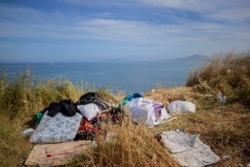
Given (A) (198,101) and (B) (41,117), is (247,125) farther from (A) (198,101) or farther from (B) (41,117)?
(B) (41,117)

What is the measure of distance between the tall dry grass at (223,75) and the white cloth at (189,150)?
255 cm

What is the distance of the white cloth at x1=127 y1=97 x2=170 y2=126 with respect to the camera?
Result: 16.0ft

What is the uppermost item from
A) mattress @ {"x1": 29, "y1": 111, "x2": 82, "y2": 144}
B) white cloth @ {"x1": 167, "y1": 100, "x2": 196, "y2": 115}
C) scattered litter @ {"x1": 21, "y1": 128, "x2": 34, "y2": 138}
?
white cloth @ {"x1": 167, "y1": 100, "x2": 196, "y2": 115}

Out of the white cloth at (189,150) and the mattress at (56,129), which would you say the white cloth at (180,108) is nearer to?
the white cloth at (189,150)

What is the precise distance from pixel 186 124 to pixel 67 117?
186 centimetres

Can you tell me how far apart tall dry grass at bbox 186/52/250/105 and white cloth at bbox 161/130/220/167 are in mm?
2548

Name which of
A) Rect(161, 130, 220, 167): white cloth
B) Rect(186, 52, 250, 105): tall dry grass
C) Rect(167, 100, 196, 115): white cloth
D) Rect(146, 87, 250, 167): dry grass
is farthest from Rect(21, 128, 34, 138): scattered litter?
Rect(186, 52, 250, 105): tall dry grass

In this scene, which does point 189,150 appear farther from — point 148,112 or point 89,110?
point 89,110

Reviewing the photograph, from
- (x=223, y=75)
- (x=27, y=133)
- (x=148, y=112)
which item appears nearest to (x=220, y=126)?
(x=148, y=112)

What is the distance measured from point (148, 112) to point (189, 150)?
1.49 metres

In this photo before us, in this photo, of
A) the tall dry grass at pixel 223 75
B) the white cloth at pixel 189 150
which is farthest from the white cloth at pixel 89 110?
the tall dry grass at pixel 223 75

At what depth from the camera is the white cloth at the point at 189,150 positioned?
3.31 meters

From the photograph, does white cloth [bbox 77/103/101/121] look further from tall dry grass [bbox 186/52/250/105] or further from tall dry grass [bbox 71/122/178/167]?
tall dry grass [bbox 186/52/250/105]

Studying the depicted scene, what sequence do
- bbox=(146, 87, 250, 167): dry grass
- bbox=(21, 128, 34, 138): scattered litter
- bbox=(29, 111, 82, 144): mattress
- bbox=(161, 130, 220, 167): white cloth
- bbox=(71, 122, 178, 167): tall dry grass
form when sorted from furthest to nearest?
bbox=(21, 128, 34, 138): scattered litter, bbox=(29, 111, 82, 144): mattress, bbox=(146, 87, 250, 167): dry grass, bbox=(161, 130, 220, 167): white cloth, bbox=(71, 122, 178, 167): tall dry grass
